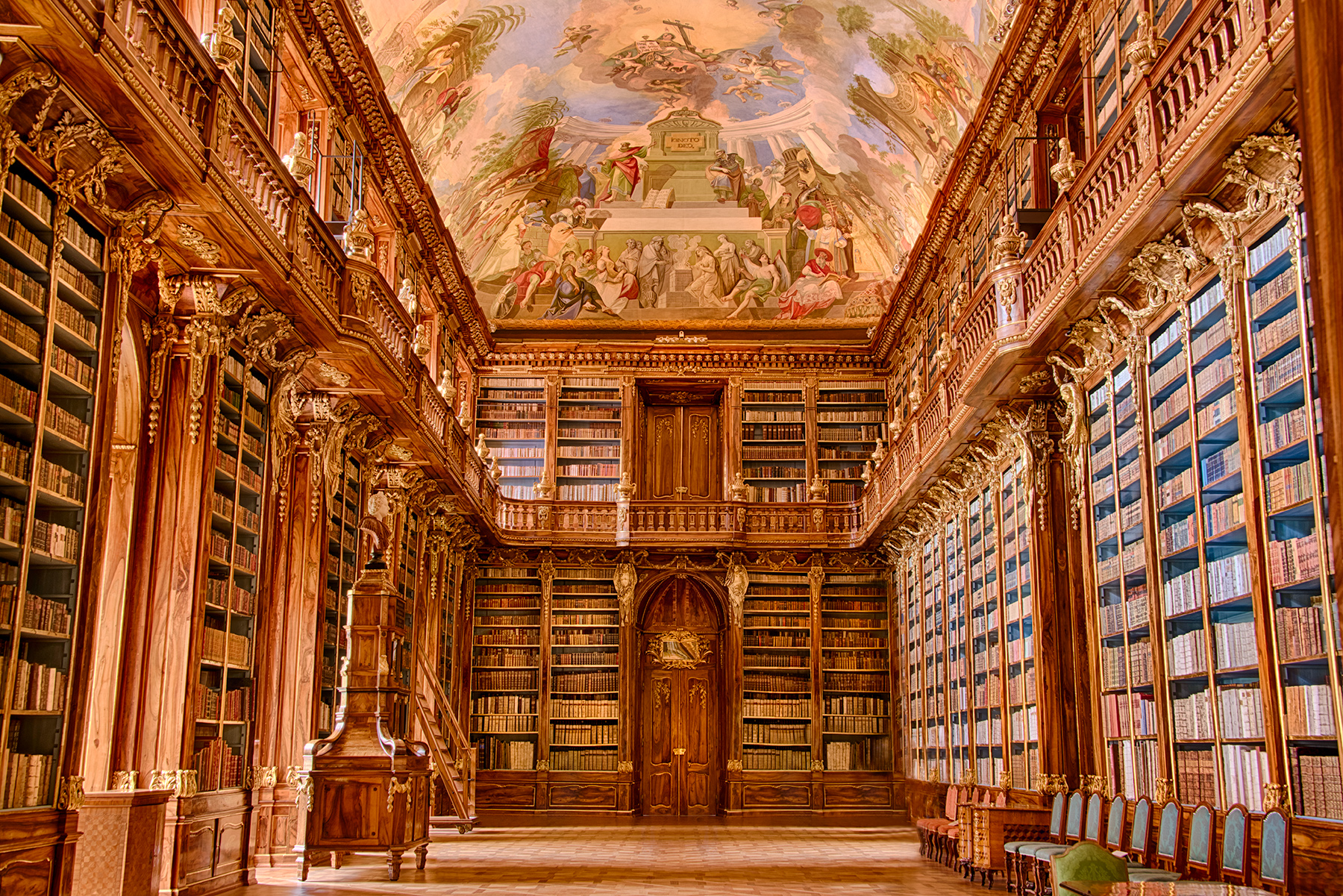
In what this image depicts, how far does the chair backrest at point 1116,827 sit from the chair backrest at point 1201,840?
103 centimetres

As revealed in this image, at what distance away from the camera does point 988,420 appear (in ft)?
36.2

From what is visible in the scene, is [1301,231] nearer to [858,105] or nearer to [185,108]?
[185,108]

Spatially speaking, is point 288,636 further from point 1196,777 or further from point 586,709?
point 586,709

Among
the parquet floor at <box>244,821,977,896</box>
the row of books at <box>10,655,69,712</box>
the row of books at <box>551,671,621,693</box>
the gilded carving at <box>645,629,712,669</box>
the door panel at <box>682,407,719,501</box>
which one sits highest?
the door panel at <box>682,407,719,501</box>

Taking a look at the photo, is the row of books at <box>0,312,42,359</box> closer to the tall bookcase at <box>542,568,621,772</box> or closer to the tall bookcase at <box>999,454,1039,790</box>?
the tall bookcase at <box>999,454,1039,790</box>

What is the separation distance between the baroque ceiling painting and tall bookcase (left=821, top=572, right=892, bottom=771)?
434 centimetres

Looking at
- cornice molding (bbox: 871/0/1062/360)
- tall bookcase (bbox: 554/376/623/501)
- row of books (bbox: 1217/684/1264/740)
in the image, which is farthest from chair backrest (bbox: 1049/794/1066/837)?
tall bookcase (bbox: 554/376/623/501)

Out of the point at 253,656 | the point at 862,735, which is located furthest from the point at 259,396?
the point at 862,735

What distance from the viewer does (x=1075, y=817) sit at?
27.4 feet

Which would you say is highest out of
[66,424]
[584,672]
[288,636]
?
[66,424]

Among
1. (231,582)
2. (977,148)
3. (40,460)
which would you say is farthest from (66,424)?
(977,148)

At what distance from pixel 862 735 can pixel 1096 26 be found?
1123 cm

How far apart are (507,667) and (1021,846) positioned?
11.0 metres

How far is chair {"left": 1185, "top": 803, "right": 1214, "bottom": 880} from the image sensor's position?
21.0 feet
